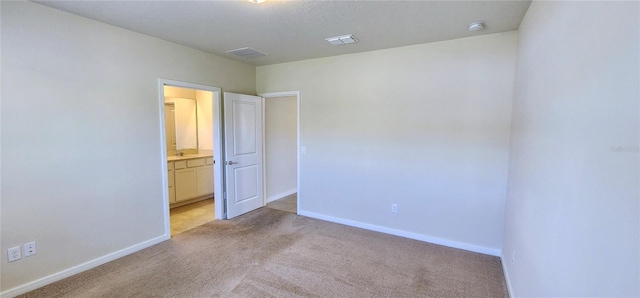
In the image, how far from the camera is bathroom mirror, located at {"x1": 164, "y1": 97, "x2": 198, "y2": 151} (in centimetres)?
507

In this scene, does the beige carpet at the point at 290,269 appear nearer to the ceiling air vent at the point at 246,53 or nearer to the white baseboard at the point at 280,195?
the white baseboard at the point at 280,195

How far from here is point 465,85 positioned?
2992mm

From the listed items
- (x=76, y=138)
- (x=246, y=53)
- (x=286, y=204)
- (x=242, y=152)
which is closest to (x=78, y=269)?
(x=76, y=138)

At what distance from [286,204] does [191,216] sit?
155 centimetres

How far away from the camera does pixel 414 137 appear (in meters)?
3.32

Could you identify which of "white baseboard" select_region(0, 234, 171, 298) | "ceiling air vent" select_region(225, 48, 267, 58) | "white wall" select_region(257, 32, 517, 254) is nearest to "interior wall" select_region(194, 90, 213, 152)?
"ceiling air vent" select_region(225, 48, 267, 58)

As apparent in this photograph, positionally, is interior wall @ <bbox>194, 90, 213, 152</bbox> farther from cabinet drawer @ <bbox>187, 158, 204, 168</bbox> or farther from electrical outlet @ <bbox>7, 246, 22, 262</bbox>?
electrical outlet @ <bbox>7, 246, 22, 262</bbox>

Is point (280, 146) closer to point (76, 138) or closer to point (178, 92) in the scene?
point (178, 92)

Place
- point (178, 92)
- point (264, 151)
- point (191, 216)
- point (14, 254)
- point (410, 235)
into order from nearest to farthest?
1. point (14, 254)
2. point (410, 235)
3. point (191, 216)
4. point (264, 151)
5. point (178, 92)

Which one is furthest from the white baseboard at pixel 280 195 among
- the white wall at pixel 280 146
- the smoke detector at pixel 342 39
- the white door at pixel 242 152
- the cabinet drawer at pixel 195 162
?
the smoke detector at pixel 342 39

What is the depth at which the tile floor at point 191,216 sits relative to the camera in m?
3.79

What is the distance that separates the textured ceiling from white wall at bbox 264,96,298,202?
6.18 ft

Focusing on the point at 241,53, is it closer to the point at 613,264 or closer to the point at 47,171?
the point at 47,171

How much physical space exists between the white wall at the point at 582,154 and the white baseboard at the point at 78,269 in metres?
3.61
